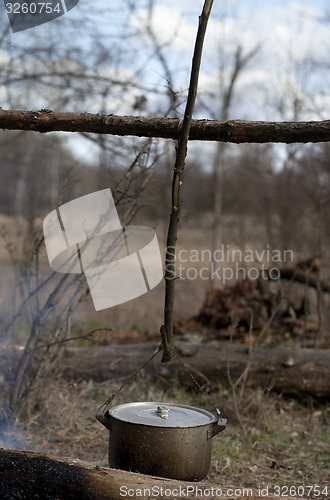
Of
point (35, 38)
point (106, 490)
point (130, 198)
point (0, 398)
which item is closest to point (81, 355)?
point (0, 398)

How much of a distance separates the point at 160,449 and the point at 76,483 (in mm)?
452

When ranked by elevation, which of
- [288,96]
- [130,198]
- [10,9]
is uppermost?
[288,96]

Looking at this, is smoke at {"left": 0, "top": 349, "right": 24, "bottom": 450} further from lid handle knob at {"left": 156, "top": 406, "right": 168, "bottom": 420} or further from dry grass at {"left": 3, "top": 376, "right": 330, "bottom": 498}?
lid handle knob at {"left": 156, "top": 406, "right": 168, "bottom": 420}

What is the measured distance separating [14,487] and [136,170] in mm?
3147

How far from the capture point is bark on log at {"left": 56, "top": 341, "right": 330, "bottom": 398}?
5680 millimetres

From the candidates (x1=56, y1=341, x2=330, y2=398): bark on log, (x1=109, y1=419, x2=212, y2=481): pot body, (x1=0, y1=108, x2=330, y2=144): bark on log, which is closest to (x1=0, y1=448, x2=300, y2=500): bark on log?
(x1=109, y1=419, x2=212, y2=481): pot body

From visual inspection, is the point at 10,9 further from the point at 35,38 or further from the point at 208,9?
the point at 208,9

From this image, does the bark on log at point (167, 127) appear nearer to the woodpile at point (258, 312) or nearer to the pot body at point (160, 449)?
the pot body at point (160, 449)

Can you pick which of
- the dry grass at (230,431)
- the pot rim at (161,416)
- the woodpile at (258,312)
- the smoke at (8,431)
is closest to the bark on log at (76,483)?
the pot rim at (161,416)

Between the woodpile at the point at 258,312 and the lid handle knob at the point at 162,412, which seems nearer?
the lid handle knob at the point at 162,412

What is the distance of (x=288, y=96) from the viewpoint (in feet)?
37.4

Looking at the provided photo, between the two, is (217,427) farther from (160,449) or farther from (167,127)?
(167,127)

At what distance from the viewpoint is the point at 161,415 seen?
300 centimetres

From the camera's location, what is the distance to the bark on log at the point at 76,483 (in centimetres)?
253
